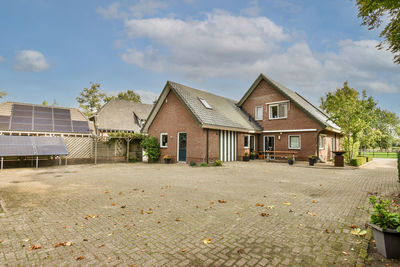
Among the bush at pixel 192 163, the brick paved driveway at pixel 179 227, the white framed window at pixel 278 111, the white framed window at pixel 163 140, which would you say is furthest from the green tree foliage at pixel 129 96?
the brick paved driveway at pixel 179 227

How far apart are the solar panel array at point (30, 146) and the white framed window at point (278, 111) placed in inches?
725

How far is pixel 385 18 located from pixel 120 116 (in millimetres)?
29919

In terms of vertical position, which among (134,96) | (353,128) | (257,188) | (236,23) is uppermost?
(134,96)

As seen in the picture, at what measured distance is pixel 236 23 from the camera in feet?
36.7

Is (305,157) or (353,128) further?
(305,157)

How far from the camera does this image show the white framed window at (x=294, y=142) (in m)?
19.2

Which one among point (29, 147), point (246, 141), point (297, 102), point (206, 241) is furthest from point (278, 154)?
point (29, 147)

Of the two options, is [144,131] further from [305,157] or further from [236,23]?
[305,157]

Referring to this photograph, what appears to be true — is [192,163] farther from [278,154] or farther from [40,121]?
[40,121]

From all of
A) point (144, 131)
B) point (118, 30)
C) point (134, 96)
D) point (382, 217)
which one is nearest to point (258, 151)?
point (144, 131)

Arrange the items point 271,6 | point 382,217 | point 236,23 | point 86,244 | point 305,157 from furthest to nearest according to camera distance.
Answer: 1. point 305,157
2. point 236,23
3. point 271,6
4. point 86,244
5. point 382,217

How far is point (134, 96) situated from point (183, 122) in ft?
113

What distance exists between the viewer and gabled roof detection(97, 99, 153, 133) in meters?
29.0

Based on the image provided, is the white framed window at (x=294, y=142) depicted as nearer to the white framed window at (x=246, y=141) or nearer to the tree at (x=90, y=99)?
the white framed window at (x=246, y=141)
